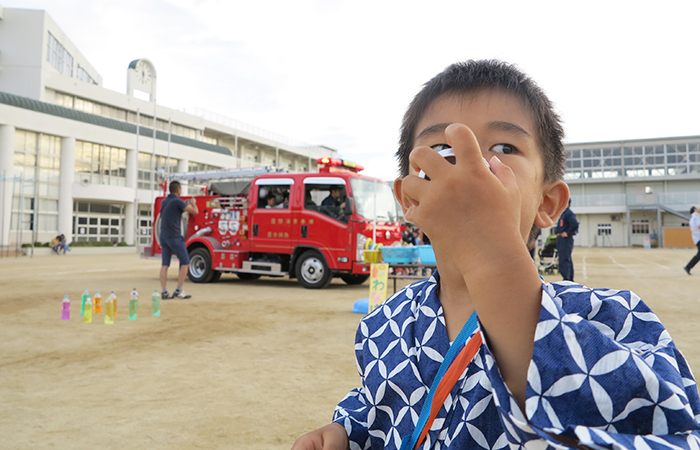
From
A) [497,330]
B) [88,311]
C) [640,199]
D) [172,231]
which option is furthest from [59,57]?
[640,199]

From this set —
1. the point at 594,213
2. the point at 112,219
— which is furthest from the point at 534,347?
the point at 594,213

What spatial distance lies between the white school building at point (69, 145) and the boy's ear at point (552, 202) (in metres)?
28.3

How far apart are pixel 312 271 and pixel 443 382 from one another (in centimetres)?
920

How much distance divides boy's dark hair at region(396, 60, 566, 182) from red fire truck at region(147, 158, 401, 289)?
306 inches

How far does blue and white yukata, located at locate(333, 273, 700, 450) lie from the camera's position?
1.87ft

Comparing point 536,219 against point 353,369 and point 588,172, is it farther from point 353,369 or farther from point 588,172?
point 588,172

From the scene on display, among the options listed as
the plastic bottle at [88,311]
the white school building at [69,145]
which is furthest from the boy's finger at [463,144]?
the white school building at [69,145]

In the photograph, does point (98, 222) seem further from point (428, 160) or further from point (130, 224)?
point (428, 160)

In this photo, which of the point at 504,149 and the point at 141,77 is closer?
the point at 504,149

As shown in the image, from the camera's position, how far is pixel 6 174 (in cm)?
2614

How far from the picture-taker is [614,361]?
Result: 590 millimetres

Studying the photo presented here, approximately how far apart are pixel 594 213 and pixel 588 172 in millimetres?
4995

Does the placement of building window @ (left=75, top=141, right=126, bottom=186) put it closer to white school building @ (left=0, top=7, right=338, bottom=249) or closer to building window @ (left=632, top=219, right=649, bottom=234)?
white school building @ (left=0, top=7, right=338, bottom=249)

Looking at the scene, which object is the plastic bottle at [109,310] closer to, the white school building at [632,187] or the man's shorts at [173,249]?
the man's shorts at [173,249]
